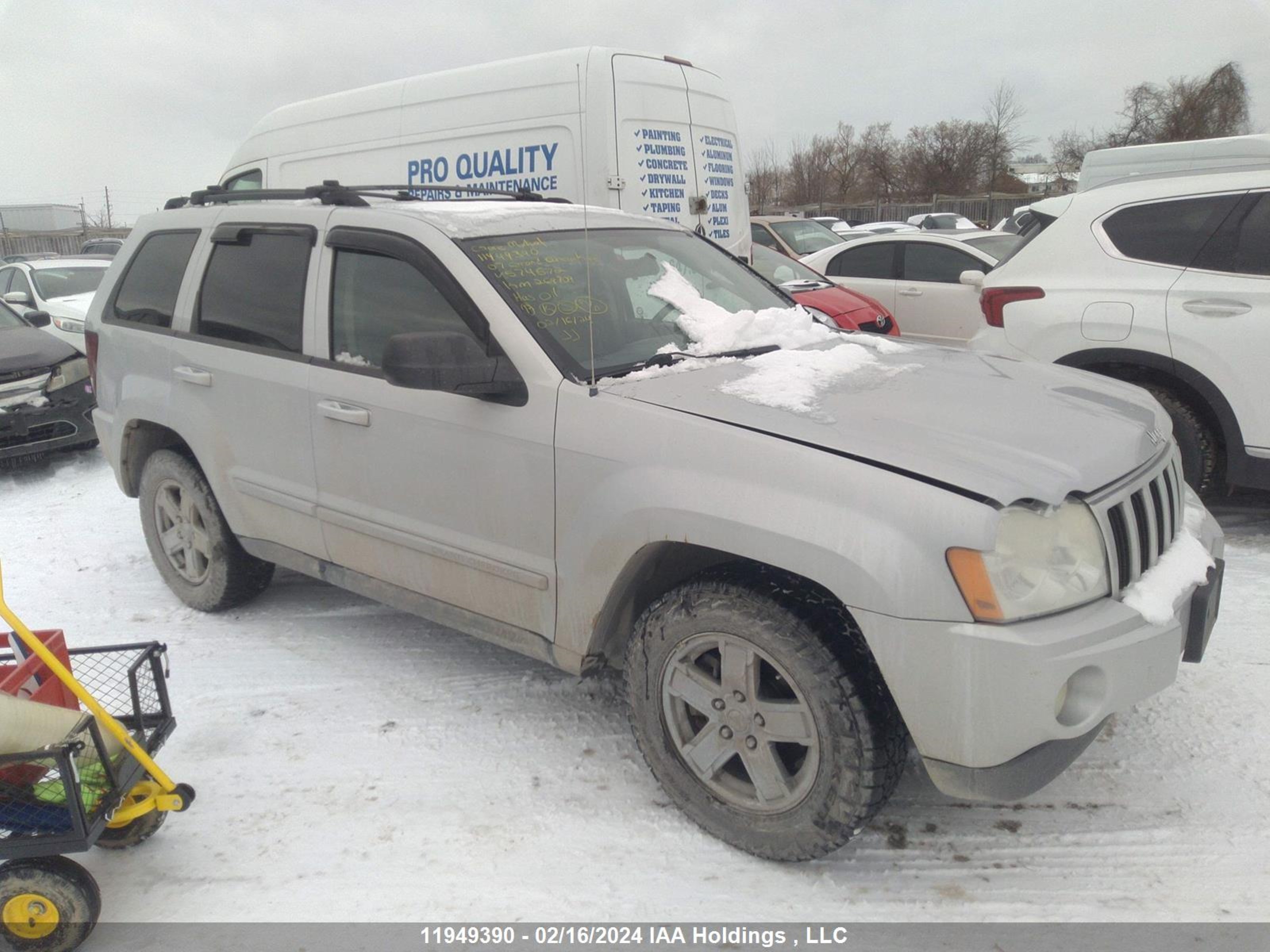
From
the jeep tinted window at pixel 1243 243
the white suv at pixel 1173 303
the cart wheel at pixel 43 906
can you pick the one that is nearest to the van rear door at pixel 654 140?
the white suv at pixel 1173 303

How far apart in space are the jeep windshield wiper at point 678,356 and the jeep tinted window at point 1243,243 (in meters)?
2.95

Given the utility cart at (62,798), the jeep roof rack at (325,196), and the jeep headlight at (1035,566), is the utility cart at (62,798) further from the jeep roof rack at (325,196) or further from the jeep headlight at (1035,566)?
the jeep headlight at (1035,566)

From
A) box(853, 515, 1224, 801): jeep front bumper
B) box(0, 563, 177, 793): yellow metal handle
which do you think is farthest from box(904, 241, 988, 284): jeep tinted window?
box(0, 563, 177, 793): yellow metal handle

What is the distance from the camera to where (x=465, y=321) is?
311 centimetres

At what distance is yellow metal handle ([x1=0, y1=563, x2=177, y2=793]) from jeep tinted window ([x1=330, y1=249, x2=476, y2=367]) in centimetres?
135

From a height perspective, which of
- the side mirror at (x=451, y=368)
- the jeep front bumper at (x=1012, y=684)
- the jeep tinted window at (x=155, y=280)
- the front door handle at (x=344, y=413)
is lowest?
the jeep front bumper at (x=1012, y=684)

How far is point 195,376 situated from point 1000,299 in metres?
4.26

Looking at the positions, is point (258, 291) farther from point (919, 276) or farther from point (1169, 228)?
point (919, 276)

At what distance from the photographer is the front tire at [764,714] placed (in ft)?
7.84

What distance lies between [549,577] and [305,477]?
126 cm

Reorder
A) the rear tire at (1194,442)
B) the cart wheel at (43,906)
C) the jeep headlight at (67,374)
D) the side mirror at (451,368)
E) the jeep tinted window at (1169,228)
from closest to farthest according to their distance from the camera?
the cart wheel at (43,906) → the side mirror at (451,368) → the rear tire at (1194,442) → the jeep tinted window at (1169,228) → the jeep headlight at (67,374)

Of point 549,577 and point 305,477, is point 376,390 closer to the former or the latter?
point 305,477

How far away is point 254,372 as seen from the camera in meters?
3.76

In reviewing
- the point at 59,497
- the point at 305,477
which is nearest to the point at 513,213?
the point at 305,477
